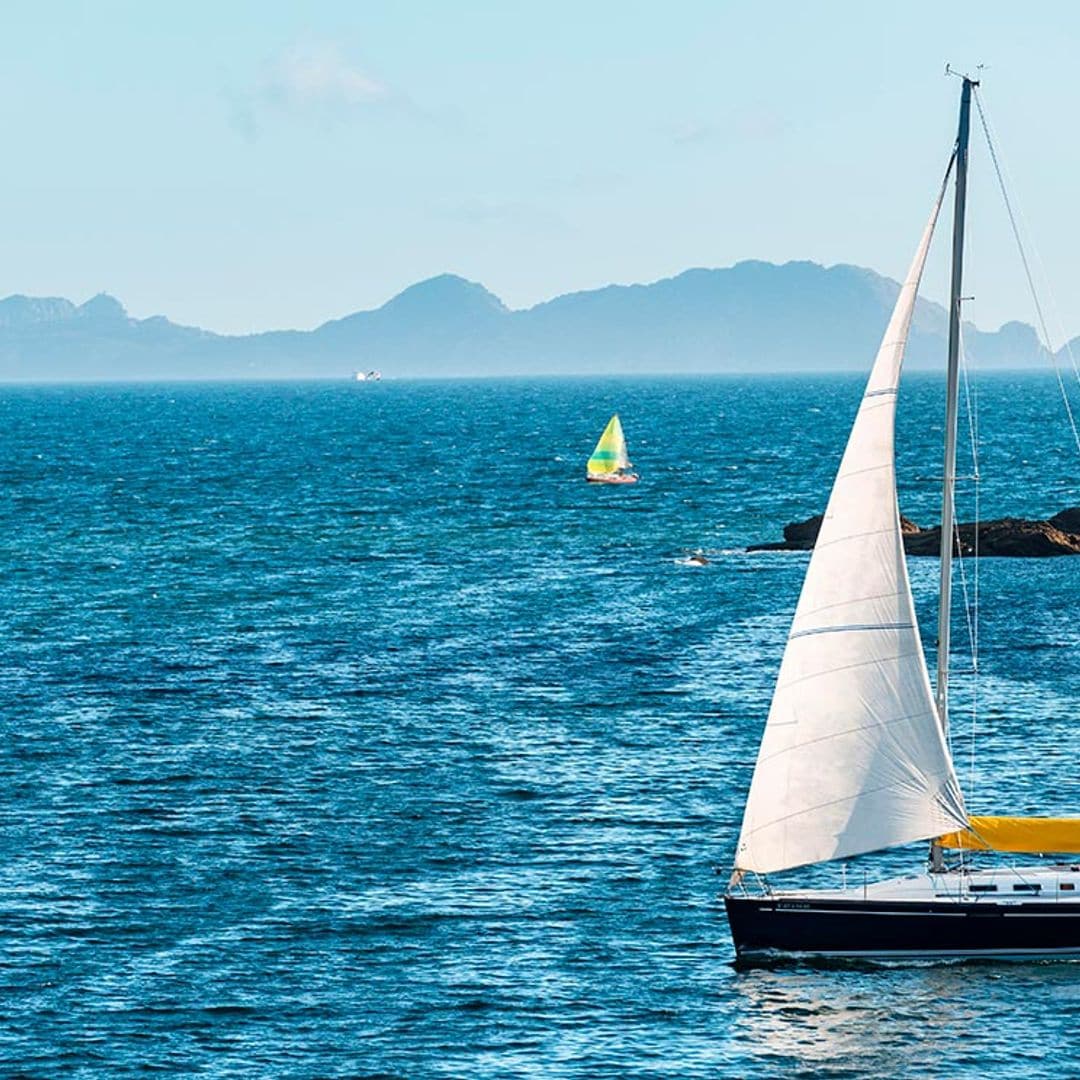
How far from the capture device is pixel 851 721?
4450 centimetres

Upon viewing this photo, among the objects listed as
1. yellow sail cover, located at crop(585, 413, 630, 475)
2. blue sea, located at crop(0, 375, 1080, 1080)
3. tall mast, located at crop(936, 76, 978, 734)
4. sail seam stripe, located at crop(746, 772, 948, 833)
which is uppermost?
tall mast, located at crop(936, 76, 978, 734)

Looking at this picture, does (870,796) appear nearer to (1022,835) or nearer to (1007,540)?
(1022,835)

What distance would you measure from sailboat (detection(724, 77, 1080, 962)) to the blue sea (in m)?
1.07

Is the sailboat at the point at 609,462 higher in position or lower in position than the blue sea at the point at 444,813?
higher

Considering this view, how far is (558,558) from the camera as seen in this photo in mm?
119938

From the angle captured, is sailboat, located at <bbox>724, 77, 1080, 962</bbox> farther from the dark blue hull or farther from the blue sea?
the blue sea

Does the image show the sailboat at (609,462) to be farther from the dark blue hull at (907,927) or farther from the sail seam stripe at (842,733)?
the dark blue hull at (907,927)

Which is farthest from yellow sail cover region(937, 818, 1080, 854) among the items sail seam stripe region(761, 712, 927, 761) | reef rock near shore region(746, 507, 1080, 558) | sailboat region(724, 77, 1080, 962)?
reef rock near shore region(746, 507, 1080, 558)

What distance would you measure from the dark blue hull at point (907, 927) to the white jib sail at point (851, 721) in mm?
1014

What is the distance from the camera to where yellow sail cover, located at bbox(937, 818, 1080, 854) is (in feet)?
147

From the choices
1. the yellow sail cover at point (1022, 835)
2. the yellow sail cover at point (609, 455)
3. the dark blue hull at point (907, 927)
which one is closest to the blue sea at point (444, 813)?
the dark blue hull at point (907, 927)

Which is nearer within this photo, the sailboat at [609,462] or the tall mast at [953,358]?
the tall mast at [953,358]

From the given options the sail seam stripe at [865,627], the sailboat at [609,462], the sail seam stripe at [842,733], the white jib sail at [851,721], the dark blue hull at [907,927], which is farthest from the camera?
the sailboat at [609,462]

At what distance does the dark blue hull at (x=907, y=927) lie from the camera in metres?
43.9
